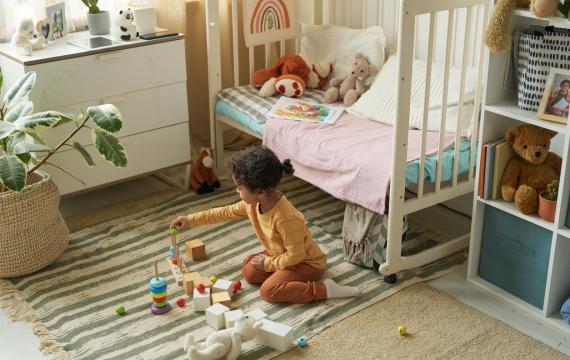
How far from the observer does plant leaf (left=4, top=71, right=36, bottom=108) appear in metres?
2.50

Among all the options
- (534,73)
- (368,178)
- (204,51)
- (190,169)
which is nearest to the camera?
(534,73)

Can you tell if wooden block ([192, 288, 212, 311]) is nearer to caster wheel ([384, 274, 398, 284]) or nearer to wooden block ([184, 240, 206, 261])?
wooden block ([184, 240, 206, 261])

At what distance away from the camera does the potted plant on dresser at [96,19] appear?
3.07 metres

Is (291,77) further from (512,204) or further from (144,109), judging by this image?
(512,204)

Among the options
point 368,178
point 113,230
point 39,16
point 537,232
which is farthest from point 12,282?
point 537,232

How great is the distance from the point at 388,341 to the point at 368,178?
0.57 m

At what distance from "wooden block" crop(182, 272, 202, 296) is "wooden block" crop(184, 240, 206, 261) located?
0.17 m

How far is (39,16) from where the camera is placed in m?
2.99

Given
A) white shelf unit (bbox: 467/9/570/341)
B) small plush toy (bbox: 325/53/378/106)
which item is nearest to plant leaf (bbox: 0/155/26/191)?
small plush toy (bbox: 325/53/378/106)

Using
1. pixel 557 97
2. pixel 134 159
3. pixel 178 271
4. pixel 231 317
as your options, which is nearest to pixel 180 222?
pixel 178 271

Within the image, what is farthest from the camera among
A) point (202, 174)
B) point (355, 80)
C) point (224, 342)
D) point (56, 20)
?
point (202, 174)

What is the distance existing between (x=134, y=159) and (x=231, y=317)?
1.13 m

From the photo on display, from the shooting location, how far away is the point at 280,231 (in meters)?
2.38

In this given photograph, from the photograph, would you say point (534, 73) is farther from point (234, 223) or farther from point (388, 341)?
point (234, 223)
